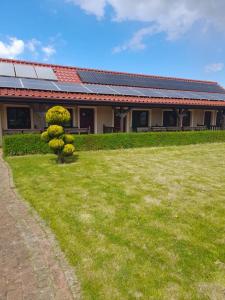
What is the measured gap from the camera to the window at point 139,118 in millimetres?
16827

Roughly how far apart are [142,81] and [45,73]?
7845mm

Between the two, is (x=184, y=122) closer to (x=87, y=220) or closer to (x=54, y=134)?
(x=54, y=134)

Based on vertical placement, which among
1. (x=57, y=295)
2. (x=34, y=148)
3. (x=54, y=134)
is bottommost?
(x=57, y=295)

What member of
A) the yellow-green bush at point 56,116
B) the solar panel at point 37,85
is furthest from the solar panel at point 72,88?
the yellow-green bush at point 56,116

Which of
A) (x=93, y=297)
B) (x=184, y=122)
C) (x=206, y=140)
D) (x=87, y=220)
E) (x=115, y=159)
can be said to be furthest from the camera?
(x=184, y=122)

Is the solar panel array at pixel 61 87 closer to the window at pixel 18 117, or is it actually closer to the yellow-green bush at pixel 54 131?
the window at pixel 18 117

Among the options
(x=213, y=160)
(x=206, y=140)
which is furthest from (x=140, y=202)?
(x=206, y=140)

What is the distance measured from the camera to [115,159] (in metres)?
9.88

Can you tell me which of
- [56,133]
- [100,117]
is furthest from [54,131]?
[100,117]

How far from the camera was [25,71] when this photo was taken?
1510 cm

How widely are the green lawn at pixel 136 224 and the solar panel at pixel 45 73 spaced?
862cm

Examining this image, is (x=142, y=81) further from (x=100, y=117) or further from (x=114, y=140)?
(x=114, y=140)

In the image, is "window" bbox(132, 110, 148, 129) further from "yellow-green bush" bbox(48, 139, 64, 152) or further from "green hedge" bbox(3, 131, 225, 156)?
"yellow-green bush" bbox(48, 139, 64, 152)

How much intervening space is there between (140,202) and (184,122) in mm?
14992
